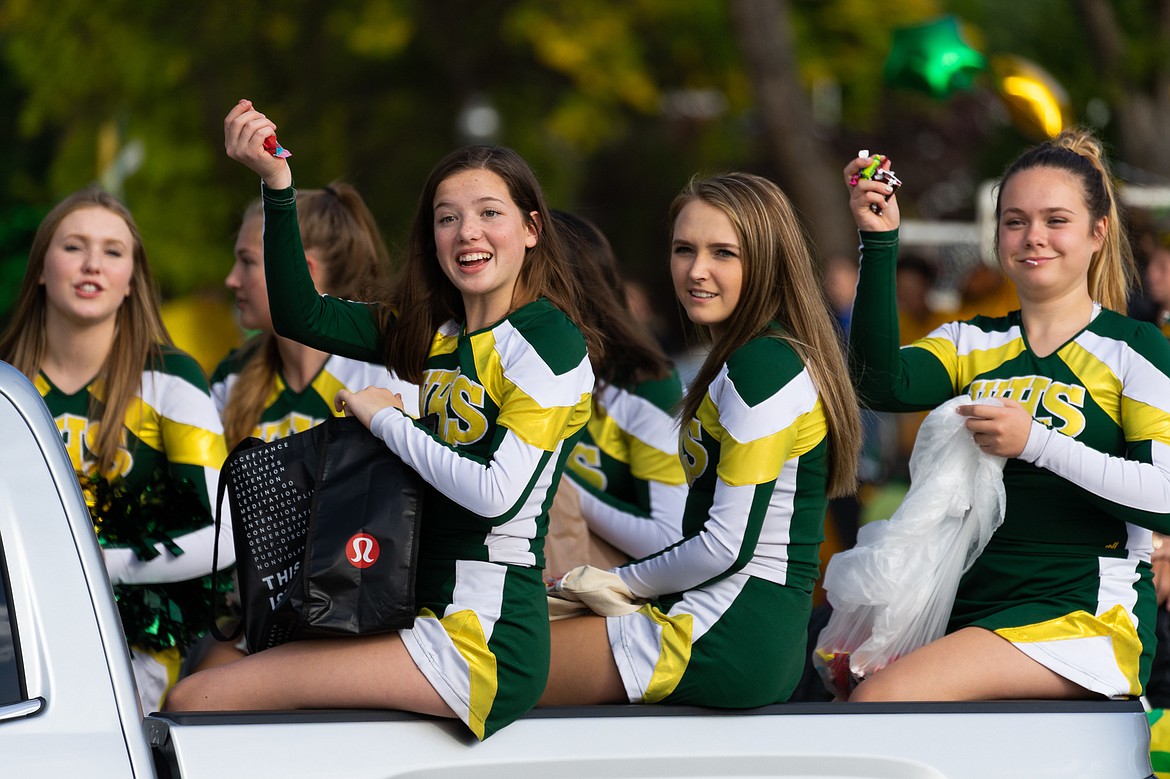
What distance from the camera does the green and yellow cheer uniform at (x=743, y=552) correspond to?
8.90 feet

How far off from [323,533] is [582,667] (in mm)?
621

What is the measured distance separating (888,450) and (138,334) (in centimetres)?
791

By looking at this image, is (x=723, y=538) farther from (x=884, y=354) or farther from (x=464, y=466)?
(x=884, y=354)

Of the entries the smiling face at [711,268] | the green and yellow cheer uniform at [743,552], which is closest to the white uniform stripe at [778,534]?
the green and yellow cheer uniform at [743,552]

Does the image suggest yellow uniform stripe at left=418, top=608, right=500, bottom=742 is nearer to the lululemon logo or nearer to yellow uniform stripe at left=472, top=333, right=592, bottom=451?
the lululemon logo

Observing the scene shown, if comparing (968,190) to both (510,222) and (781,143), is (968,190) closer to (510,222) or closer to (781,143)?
(781,143)

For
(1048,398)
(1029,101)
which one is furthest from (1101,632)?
(1029,101)

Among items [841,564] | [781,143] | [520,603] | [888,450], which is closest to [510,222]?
[520,603]

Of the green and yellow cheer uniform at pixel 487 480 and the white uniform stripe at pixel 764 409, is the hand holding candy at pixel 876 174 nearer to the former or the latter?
the white uniform stripe at pixel 764 409

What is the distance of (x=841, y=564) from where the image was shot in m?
3.20

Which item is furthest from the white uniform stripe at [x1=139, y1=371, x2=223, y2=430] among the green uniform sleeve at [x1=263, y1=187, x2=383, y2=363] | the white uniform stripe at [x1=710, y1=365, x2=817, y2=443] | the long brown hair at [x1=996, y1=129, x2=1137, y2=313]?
the long brown hair at [x1=996, y1=129, x2=1137, y2=313]

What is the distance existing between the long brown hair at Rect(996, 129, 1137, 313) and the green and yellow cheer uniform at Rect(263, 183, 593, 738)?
1280 mm

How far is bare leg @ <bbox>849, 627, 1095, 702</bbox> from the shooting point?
282 cm

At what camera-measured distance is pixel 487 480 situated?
257 cm
